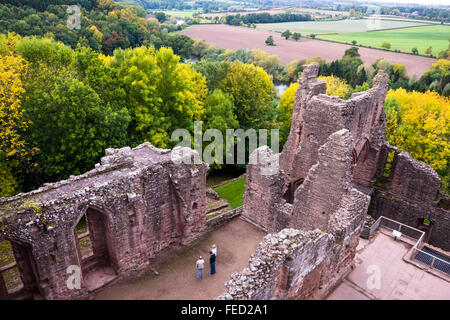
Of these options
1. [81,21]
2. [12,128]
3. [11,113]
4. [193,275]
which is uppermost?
[81,21]

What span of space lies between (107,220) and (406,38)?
110 metres

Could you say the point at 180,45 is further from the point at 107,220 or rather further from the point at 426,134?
the point at 107,220

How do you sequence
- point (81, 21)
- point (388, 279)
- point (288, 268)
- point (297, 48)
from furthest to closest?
1. point (297, 48)
2. point (81, 21)
3. point (388, 279)
4. point (288, 268)

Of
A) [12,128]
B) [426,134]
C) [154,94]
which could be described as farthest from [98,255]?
[426,134]

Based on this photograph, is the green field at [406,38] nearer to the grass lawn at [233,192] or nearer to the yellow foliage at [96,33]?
the grass lawn at [233,192]

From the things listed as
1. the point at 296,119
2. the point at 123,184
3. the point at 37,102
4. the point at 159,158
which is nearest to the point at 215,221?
the point at 159,158

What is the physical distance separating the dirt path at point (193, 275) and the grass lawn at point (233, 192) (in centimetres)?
896

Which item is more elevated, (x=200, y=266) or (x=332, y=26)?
(x=332, y=26)

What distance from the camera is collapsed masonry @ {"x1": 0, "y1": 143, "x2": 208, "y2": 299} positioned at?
1158cm

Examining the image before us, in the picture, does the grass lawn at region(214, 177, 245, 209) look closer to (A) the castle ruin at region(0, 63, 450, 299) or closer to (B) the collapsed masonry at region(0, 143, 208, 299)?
(A) the castle ruin at region(0, 63, 450, 299)

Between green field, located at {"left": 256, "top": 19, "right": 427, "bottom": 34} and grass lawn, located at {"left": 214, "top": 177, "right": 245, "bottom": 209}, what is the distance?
302ft

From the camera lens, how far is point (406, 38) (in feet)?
322

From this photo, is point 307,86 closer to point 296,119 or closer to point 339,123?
point 296,119

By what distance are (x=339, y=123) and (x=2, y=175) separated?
1925 cm
